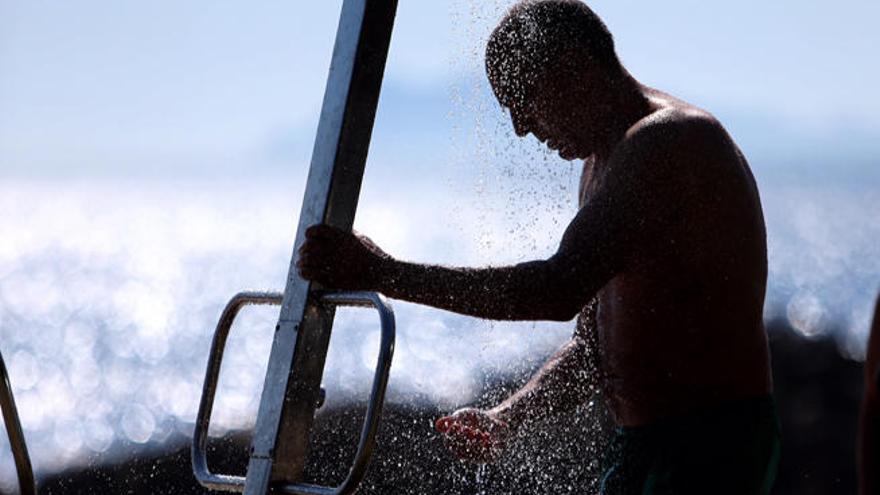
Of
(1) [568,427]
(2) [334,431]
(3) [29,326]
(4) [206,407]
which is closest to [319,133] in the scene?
(4) [206,407]

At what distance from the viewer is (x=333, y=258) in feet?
9.51

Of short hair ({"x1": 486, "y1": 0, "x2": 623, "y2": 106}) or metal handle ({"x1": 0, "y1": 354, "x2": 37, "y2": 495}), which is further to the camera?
short hair ({"x1": 486, "y1": 0, "x2": 623, "y2": 106})

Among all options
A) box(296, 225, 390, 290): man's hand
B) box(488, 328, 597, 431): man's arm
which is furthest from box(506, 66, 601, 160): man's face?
box(296, 225, 390, 290): man's hand

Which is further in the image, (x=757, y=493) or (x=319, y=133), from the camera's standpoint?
(x=757, y=493)

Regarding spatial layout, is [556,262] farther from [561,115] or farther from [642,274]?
[561,115]

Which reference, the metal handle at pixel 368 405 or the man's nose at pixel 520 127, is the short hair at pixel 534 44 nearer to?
the man's nose at pixel 520 127

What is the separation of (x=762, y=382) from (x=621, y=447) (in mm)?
362

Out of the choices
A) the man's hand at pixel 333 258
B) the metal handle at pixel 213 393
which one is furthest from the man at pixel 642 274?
the metal handle at pixel 213 393

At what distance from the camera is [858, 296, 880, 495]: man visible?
2.15 metres

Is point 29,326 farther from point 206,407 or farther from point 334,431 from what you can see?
point 206,407

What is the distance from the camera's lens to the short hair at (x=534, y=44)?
11.7ft

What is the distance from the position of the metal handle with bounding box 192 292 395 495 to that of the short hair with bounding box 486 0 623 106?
0.91 metres

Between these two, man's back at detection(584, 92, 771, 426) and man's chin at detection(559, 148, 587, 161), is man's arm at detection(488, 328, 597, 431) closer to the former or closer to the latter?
man's back at detection(584, 92, 771, 426)

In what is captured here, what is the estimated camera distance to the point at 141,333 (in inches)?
799
